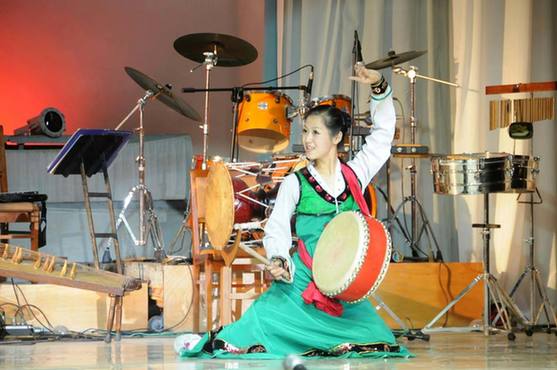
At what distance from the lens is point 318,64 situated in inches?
246

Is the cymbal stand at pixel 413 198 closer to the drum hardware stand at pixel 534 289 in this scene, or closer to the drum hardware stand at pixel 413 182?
the drum hardware stand at pixel 413 182

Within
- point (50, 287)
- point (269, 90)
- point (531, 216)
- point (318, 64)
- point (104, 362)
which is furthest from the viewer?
Result: point (318, 64)

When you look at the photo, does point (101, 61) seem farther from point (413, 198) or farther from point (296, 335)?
point (296, 335)

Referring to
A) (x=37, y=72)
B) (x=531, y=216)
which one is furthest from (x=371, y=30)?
(x=37, y=72)

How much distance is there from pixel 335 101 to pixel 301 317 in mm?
1934

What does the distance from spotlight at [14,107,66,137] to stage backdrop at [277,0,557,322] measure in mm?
1619

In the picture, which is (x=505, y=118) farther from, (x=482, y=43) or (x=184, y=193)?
(x=184, y=193)

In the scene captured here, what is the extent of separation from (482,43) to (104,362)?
3.42 m

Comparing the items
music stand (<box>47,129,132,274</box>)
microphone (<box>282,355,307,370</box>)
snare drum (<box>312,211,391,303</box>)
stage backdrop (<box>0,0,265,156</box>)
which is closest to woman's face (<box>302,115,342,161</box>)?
snare drum (<box>312,211,391,303</box>)

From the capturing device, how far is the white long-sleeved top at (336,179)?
3723mm

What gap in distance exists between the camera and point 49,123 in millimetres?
6391

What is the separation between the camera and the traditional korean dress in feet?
12.1

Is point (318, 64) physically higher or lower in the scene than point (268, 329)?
higher

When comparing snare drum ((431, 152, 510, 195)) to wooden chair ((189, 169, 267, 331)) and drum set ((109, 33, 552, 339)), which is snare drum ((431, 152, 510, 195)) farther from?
wooden chair ((189, 169, 267, 331))
